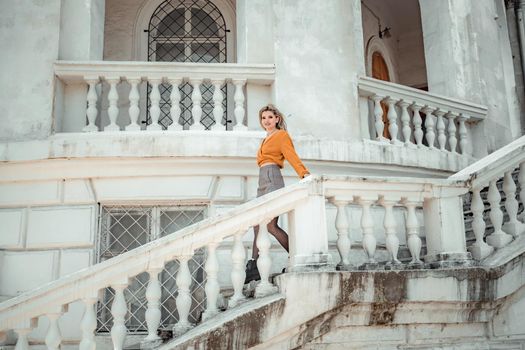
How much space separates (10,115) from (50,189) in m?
1.10

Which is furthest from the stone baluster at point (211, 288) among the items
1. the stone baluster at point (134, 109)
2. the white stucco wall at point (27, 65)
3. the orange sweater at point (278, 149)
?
the white stucco wall at point (27, 65)

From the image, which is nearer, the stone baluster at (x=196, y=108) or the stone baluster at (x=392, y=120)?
the stone baluster at (x=196, y=108)

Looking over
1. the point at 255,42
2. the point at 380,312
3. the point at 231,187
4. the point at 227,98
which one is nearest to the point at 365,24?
the point at 227,98

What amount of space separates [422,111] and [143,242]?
14.3 feet

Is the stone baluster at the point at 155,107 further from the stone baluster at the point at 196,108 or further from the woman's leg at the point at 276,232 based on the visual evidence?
the woman's leg at the point at 276,232

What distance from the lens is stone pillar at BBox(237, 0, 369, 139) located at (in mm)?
8406

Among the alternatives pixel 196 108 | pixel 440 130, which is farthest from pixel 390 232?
pixel 440 130

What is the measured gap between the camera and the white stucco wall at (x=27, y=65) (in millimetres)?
8086

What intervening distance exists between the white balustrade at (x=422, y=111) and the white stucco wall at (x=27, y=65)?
409cm

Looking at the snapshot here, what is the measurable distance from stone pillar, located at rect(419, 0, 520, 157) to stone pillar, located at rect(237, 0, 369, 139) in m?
2.13

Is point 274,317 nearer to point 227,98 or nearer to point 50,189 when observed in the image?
point 50,189

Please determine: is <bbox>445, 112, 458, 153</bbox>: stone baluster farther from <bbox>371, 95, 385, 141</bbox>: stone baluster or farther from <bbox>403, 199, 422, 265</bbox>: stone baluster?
<bbox>403, 199, 422, 265</bbox>: stone baluster

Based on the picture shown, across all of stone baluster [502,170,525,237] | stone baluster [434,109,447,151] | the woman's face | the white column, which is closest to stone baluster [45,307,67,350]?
the white column

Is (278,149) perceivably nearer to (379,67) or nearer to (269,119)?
(269,119)
